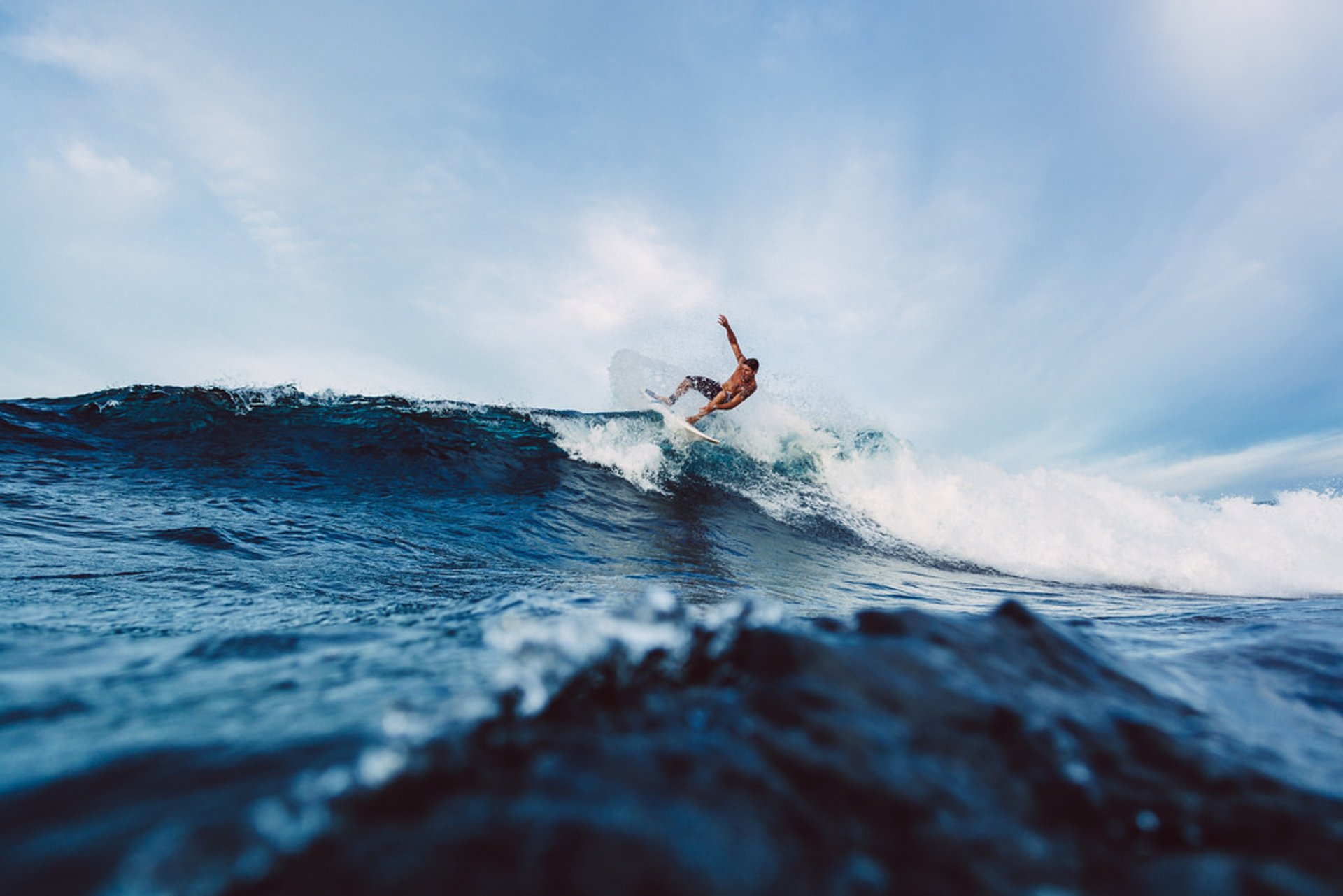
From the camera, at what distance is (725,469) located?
1227 centimetres

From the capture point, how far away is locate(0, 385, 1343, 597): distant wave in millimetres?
8609

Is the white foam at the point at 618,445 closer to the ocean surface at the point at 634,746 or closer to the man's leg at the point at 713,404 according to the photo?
the man's leg at the point at 713,404

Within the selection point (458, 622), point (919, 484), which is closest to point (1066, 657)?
point (458, 622)

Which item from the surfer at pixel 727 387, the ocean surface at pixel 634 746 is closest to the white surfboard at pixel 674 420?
the surfer at pixel 727 387

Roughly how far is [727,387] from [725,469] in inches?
68.6

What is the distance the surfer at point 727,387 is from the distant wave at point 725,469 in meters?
0.96

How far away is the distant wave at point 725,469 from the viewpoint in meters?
8.61

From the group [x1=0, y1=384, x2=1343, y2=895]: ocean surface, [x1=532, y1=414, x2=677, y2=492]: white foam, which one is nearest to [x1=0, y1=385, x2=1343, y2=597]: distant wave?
[x1=532, y1=414, x2=677, y2=492]: white foam

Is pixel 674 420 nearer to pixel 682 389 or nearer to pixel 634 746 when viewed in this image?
pixel 682 389

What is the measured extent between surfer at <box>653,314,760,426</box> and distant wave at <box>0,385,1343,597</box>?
96 centimetres

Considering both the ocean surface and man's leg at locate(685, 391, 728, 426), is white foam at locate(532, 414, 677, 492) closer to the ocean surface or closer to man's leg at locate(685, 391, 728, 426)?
man's leg at locate(685, 391, 728, 426)

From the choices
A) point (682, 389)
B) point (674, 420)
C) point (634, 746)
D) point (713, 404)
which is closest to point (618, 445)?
point (674, 420)

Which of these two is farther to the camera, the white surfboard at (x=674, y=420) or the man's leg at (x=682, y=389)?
the white surfboard at (x=674, y=420)

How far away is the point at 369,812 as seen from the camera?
2.62 ft
